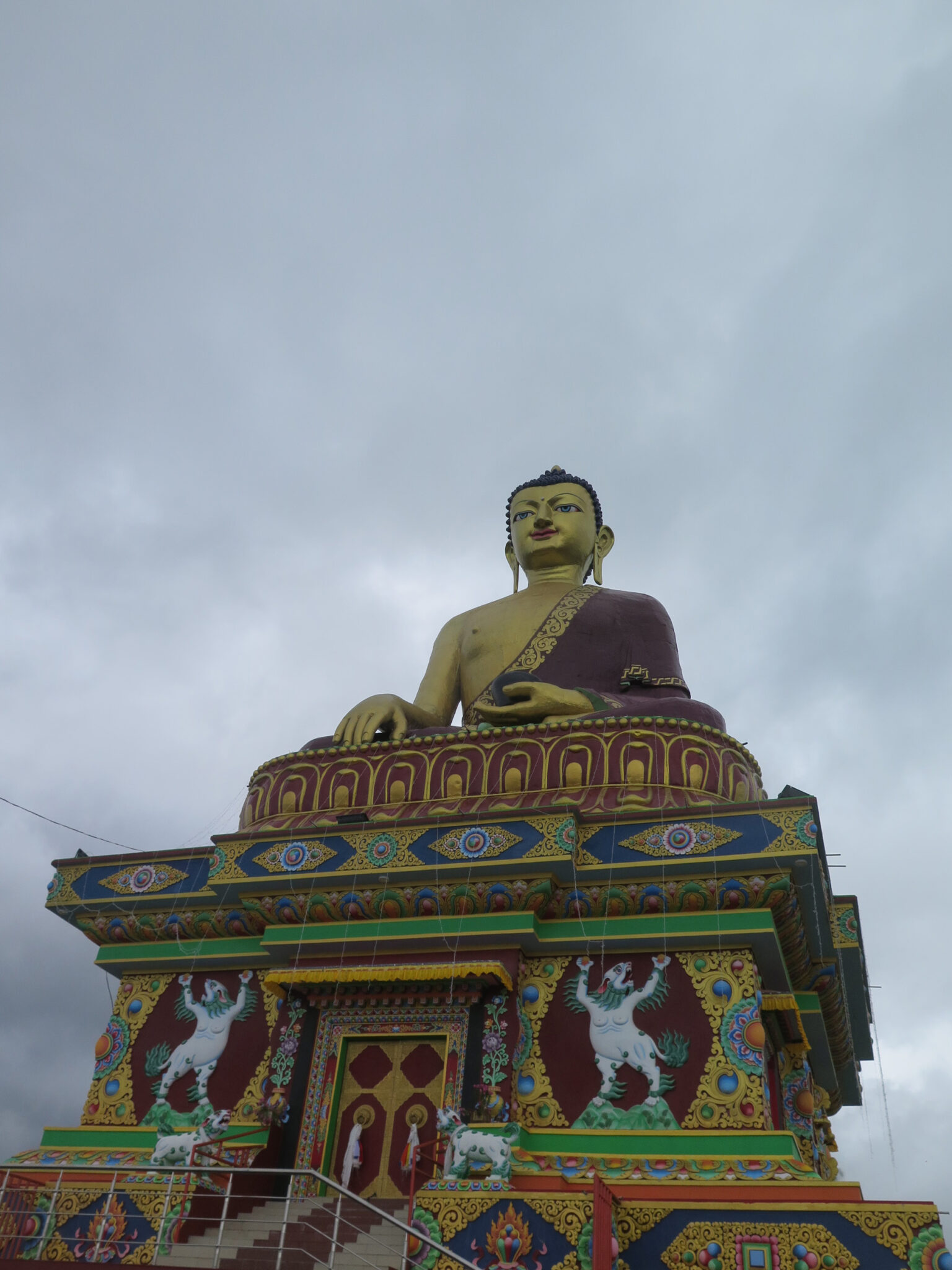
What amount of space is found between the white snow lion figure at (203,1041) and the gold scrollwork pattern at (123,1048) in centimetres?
28

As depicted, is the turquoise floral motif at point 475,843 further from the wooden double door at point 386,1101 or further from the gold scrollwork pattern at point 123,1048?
the gold scrollwork pattern at point 123,1048

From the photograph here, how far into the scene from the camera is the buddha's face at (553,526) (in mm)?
14969

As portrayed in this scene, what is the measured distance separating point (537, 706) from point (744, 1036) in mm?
3872

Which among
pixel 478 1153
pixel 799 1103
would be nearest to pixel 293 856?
pixel 478 1153

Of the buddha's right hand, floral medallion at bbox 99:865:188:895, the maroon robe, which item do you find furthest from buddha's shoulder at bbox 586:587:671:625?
floral medallion at bbox 99:865:188:895

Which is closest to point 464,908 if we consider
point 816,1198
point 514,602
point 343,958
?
point 343,958

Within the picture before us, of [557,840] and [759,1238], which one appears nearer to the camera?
[759,1238]

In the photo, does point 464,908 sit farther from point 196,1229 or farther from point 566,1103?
point 196,1229

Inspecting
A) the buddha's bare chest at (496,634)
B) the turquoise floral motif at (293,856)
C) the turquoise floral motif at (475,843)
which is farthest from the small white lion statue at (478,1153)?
the buddha's bare chest at (496,634)

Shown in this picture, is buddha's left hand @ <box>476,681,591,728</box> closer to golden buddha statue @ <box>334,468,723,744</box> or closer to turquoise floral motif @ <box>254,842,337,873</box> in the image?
golden buddha statue @ <box>334,468,723,744</box>

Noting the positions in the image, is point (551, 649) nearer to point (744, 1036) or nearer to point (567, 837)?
point (567, 837)

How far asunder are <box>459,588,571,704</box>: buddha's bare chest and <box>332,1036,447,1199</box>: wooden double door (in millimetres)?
4806

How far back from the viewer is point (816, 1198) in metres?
7.16

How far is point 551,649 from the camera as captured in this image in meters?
13.3
